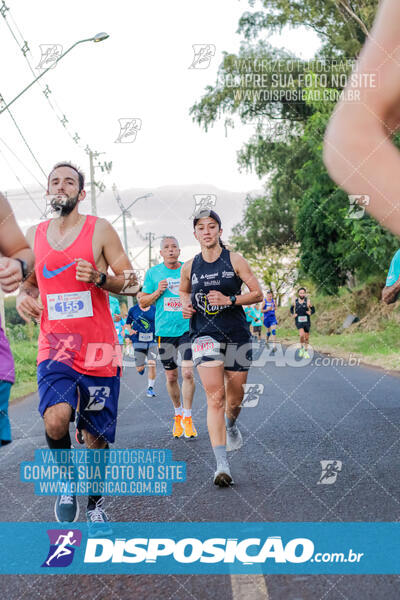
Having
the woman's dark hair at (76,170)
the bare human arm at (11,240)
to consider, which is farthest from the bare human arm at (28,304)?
the bare human arm at (11,240)

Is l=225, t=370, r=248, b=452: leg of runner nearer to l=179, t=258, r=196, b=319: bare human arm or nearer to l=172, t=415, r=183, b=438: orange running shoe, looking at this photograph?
l=179, t=258, r=196, b=319: bare human arm

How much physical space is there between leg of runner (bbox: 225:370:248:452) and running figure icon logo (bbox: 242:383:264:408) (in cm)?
310

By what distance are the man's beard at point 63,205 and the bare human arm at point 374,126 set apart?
3411 mm

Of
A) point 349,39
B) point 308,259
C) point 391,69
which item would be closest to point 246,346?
point 391,69

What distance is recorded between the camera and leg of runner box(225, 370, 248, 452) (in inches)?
222

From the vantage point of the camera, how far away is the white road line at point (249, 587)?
298cm

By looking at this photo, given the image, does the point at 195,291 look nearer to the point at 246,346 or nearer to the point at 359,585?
the point at 246,346

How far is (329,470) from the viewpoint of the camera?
522cm

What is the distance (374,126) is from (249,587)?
270cm

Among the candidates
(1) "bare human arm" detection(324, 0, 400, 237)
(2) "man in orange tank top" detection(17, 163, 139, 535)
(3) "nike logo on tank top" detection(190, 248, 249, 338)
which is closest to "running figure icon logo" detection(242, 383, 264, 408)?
(3) "nike logo on tank top" detection(190, 248, 249, 338)

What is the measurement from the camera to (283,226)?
4381 cm

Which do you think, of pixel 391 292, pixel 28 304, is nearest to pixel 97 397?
pixel 28 304

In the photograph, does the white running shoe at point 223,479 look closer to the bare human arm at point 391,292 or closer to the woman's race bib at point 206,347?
the woman's race bib at point 206,347

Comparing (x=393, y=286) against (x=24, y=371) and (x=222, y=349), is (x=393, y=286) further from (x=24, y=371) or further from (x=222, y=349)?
(x=24, y=371)
